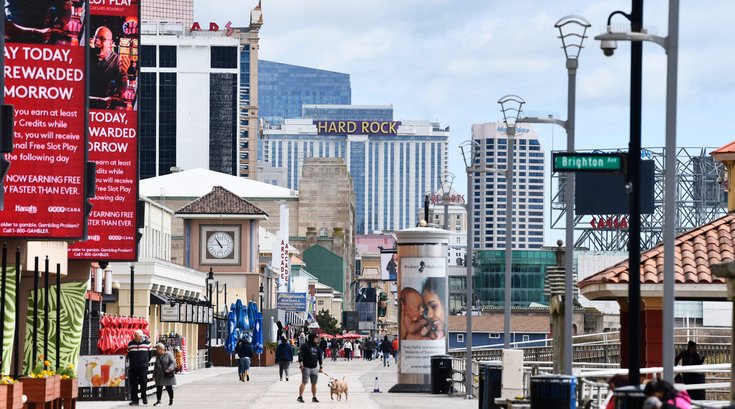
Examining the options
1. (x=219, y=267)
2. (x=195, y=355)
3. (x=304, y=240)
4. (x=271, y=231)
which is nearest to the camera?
(x=195, y=355)

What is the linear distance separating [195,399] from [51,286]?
5528 mm

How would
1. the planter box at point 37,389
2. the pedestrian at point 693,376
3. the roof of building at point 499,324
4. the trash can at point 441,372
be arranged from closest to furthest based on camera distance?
the planter box at point 37,389, the pedestrian at point 693,376, the trash can at point 441,372, the roof of building at point 499,324

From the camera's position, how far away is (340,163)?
197500mm

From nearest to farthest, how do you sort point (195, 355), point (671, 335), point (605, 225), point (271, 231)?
point (671, 335)
point (195, 355)
point (605, 225)
point (271, 231)

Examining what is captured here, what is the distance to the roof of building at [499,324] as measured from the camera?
161 metres

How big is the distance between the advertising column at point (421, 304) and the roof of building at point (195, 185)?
333 ft

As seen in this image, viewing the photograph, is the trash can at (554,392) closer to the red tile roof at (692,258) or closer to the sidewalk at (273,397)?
the red tile roof at (692,258)

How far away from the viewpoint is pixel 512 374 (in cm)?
2953

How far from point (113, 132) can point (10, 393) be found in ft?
41.8

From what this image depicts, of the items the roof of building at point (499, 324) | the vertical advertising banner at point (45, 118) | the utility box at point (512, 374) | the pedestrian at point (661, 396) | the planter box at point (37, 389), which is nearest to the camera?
the pedestrian at point (661, 396)

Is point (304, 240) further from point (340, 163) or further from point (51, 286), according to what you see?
point (51, 286)

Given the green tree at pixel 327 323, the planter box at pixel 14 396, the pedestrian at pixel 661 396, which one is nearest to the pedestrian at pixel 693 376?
the planter box at pixel 14 396

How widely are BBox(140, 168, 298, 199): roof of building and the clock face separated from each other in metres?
49.5

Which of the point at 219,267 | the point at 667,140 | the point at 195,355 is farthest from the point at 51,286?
the point at 219,267
